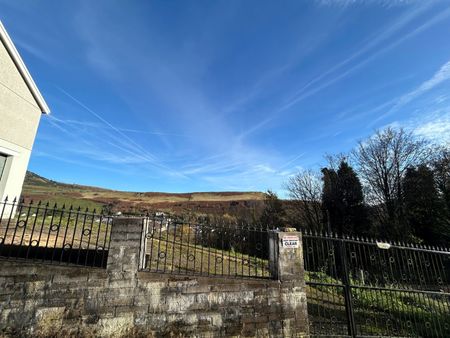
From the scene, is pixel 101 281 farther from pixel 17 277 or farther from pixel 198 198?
pixel 198 198

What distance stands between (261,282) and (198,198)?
30.4 meters

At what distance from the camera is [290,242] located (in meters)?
5.93

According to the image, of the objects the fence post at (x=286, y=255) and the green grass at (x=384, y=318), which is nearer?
the fence post at (x=286, y=255)

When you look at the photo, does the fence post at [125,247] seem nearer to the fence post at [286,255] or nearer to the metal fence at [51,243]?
the metal fence at [51,243]

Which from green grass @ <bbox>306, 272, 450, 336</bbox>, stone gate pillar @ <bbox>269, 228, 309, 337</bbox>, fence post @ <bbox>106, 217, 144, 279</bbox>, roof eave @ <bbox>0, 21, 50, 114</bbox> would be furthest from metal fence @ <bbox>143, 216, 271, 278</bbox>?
roof eave @ <bbox>0, 21, 50, 114</bbox>

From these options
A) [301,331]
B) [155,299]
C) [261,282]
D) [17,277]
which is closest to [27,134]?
[17,277]

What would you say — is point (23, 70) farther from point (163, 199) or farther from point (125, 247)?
point (163, 199)

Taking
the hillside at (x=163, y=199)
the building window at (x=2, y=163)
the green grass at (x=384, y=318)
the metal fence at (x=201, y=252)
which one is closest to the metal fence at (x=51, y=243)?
the metal fence at (x=201, y=252)

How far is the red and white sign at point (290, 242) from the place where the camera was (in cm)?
590

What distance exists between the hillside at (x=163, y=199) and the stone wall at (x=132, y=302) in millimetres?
19368

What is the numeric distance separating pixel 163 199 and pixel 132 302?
98.8ft

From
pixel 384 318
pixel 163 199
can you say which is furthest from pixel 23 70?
pixel 163 199

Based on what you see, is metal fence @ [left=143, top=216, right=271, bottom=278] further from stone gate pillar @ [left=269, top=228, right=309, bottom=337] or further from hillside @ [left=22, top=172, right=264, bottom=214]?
hillside @ [left=22, top=172, right=264, bottom=214]

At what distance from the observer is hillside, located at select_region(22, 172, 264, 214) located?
87.7 feet
